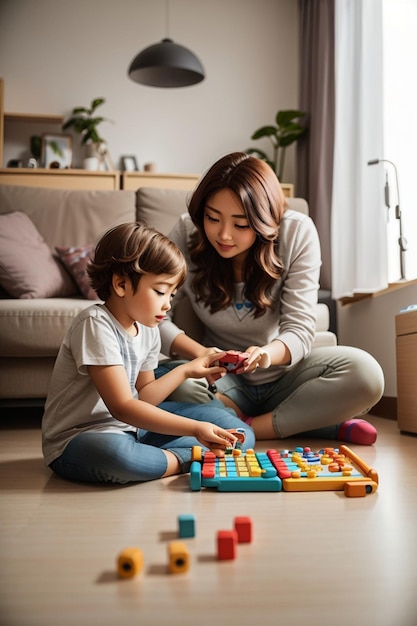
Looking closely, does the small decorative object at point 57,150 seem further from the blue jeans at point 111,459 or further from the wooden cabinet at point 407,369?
the blue jeans at point 111,459

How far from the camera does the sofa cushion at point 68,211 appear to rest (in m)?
2.80

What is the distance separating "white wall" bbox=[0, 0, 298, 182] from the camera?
4.29 metres

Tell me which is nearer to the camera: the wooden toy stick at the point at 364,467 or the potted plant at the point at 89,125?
the wooden toy stick at the point at 364,467

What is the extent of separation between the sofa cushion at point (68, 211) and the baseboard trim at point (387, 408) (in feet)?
4.33

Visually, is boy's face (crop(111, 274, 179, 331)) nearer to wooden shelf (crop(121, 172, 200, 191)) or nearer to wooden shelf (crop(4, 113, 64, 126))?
wooden shelf (crop(121, 172, 200, 191))

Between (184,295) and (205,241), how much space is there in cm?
27

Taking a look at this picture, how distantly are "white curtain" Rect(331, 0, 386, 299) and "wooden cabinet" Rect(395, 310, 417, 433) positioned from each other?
1.86 feet

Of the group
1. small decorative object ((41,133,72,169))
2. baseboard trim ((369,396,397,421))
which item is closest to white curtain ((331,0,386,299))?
baseboard trim ((369,396,397,421))

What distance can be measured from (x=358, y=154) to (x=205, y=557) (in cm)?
242

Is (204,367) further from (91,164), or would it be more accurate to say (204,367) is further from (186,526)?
(91,164)

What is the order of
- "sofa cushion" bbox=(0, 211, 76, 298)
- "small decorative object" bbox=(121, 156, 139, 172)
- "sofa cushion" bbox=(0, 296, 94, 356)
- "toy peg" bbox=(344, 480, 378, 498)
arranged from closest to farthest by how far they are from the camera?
"toy peg" bbox=(344, 480, 378, 498) → "sofa cushion" bbox=(0, 296, 94, 356) → "sofa cushion" bbox=(0, 211, 76, 298) → "small decorative object" bbox=(121, 156, 139, 172)

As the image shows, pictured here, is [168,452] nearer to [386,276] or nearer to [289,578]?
[289,578]

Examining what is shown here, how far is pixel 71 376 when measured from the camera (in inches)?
54.6

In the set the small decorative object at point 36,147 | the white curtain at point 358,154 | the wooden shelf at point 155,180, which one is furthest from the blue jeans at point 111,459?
the small decorative object at point 36,147
